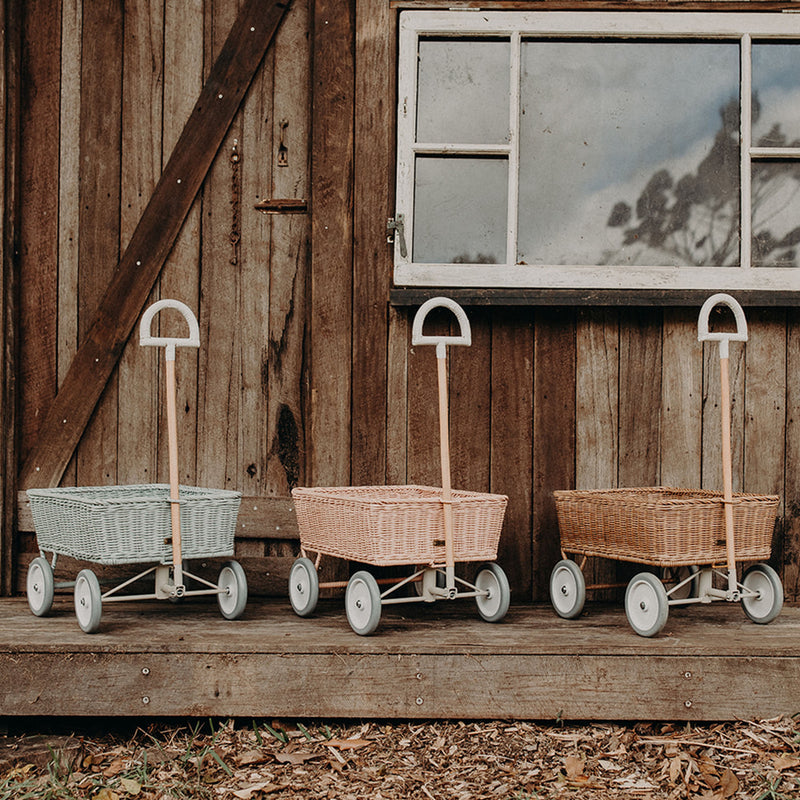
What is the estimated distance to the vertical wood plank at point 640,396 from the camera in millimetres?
4488

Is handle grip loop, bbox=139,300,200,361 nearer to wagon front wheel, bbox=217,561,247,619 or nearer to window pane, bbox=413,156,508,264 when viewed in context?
wagon front wheel, bbox=217,561,247,619

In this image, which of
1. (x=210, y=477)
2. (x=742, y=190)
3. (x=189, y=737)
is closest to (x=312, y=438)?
(x=210, y=477)

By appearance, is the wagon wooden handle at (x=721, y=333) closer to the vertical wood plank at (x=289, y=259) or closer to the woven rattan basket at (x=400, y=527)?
the woven rattan basket at (x=400, y=527)

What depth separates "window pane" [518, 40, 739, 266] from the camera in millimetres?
4465

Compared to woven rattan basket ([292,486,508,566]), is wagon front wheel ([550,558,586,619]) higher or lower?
lower

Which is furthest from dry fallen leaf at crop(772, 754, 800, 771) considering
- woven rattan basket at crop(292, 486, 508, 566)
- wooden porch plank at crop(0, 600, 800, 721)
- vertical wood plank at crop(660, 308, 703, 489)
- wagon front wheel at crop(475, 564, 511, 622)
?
vertical wood plank at crop(660, 308, 703, 489)

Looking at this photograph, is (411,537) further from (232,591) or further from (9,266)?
(9,266)

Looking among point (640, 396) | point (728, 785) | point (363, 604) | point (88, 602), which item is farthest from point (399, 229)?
point (728, 785)

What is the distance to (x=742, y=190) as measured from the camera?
4445 millimetres

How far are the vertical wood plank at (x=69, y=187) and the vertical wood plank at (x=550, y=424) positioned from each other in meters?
2.25

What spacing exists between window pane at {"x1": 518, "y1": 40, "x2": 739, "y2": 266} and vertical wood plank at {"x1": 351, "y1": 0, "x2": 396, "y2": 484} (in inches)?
25.2

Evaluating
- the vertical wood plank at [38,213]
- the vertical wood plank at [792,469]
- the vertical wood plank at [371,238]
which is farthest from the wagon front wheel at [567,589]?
the vertical wood plank at [38,213]

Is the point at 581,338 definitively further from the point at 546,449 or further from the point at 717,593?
the point at 717,593

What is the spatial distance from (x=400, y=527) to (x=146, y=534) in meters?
0.98
